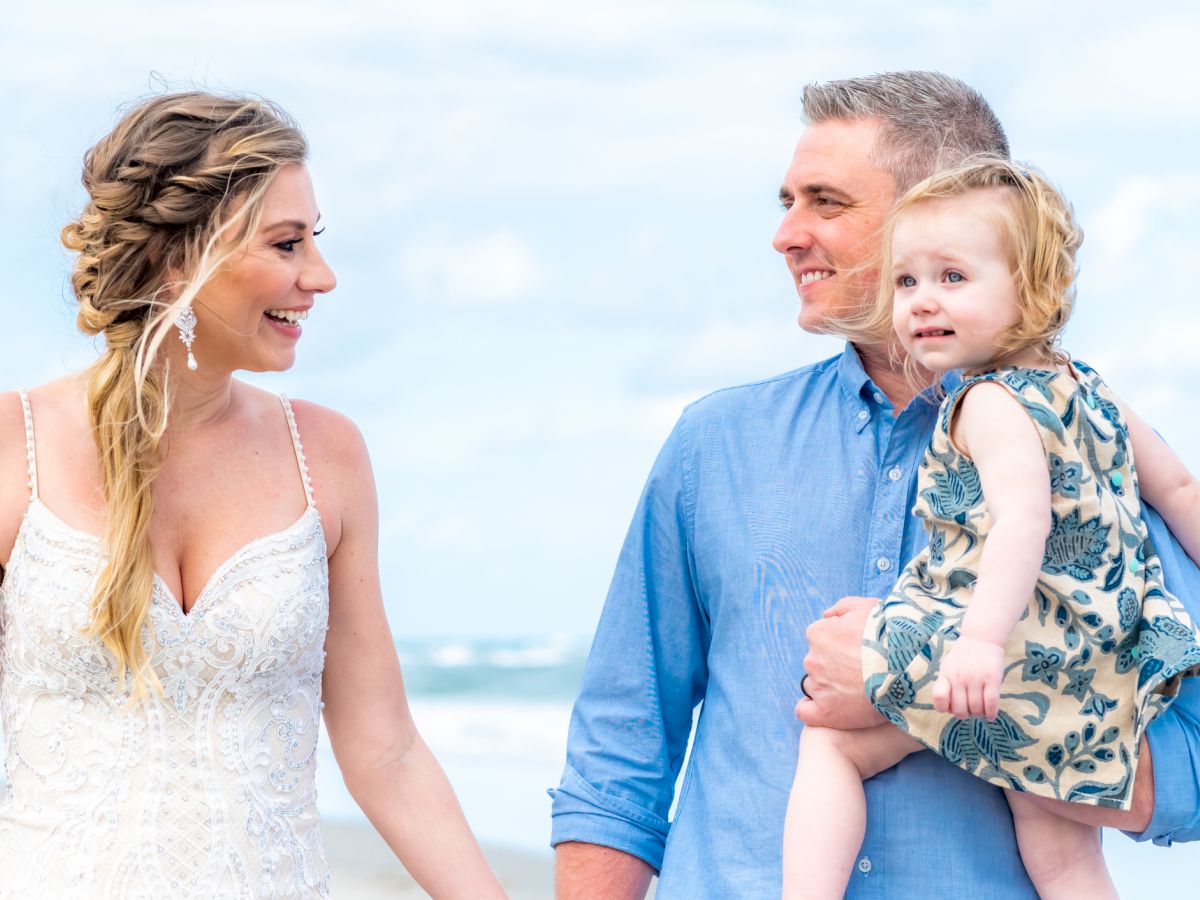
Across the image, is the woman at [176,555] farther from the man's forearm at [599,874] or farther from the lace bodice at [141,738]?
the man's forearm at [599,874]

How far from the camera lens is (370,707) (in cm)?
342

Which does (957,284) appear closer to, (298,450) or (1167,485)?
(1167,485)

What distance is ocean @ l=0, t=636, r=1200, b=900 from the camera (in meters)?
9.98

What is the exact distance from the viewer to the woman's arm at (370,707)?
3365 millimetres

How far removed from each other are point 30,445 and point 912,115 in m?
1.91

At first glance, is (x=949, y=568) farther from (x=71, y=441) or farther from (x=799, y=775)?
(x=71, y=441)

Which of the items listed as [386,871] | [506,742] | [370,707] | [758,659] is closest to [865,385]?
[758,659]

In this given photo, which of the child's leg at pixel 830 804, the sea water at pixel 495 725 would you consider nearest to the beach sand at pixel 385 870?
the sea water at pixel 495 725

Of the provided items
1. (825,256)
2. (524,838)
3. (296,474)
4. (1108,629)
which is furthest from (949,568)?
(524,838)

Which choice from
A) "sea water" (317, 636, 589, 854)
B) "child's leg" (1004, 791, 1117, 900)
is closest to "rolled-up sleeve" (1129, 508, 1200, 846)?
"child's leg" (1004, 791, 1117, 900)

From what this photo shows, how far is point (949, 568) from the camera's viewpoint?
2.72 metres

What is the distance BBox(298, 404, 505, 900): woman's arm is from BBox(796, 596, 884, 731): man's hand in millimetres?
941

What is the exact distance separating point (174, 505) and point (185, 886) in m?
0.75

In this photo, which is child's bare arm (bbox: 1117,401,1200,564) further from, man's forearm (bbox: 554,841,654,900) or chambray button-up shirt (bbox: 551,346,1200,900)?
man's forearm (bbox: 554,841,654,900)
